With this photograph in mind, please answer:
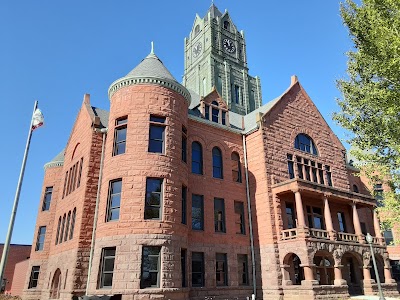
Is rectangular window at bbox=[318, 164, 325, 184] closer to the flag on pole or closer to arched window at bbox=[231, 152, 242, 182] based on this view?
arched window at bbox=[231, 152, 242, 182]

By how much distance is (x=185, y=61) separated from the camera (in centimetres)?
6731

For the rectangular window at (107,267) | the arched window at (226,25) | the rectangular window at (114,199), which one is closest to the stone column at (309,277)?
the rectangular window at (107,267)

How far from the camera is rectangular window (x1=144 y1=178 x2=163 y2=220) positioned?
681 inches

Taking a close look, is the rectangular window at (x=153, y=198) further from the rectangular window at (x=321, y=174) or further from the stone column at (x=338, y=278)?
the rectangular window at (x=321, y=174)

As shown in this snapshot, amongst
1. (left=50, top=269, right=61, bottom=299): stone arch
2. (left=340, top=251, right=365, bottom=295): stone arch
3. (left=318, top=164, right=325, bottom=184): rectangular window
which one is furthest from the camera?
(left=318, top=164, right=325, bottom=184): rectangular window

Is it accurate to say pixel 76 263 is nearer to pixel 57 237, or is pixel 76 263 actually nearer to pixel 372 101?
pixel 57 237

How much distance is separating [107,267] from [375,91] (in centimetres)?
1617

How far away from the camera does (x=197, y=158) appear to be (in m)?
22.6

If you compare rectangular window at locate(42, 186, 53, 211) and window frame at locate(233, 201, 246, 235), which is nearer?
window frame at locate(233, 201, 246, 235)

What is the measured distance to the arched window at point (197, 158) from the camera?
2223 centimetres

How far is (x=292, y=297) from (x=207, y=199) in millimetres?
7869

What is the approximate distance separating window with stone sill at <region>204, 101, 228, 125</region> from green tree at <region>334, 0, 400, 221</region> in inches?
357

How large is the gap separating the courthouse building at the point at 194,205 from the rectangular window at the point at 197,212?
0.07 m

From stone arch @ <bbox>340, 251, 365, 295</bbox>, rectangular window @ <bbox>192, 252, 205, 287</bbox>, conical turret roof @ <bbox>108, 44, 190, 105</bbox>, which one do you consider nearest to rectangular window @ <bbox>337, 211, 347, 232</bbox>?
stone arch @ <bbox>340, 251, 365, 295</bbox>
